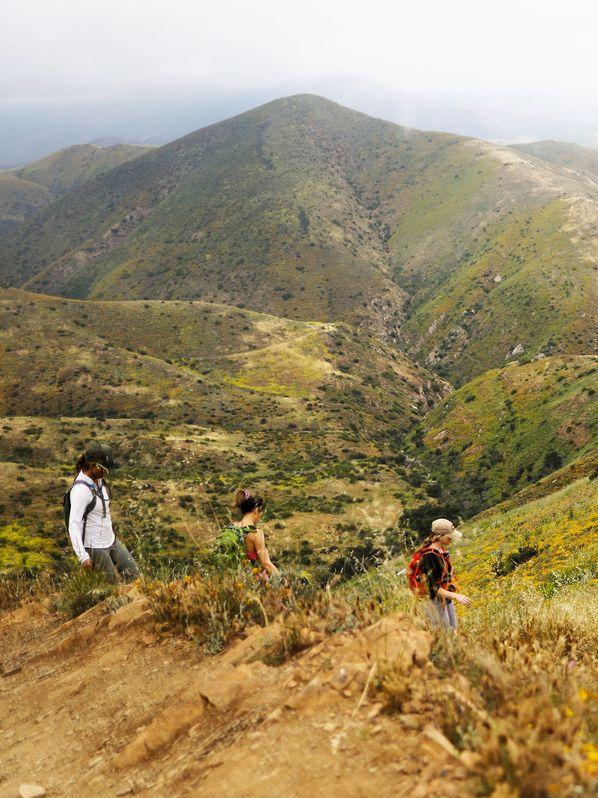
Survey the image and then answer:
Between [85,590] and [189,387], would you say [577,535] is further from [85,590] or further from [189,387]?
[189,387]

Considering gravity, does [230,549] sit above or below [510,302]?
above

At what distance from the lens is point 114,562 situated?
27.8 feet

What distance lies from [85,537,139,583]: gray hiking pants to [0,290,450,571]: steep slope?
49.2ft

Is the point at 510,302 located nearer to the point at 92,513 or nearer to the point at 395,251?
the point at 395,251

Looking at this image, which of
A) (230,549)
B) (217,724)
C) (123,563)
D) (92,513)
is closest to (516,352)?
(123,563)

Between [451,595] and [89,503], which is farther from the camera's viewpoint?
[89,503]

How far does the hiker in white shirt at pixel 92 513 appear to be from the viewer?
7430 millimetres

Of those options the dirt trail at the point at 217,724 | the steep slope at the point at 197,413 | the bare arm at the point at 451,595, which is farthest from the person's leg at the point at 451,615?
the steep slope at the point at 197,413

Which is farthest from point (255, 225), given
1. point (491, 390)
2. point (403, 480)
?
point (403, 480)

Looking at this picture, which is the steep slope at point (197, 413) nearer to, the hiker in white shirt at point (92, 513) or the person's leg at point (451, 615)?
the hiker in white shirt at point (92, 513)

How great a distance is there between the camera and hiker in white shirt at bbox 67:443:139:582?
743cm

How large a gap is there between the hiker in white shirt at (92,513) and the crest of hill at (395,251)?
9678 centimetres

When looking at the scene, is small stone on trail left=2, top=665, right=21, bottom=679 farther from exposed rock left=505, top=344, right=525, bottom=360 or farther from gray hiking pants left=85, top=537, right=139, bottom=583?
exposed rock left=505, top=344, right=525, bottom=360

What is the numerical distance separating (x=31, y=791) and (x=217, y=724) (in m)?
1.34
